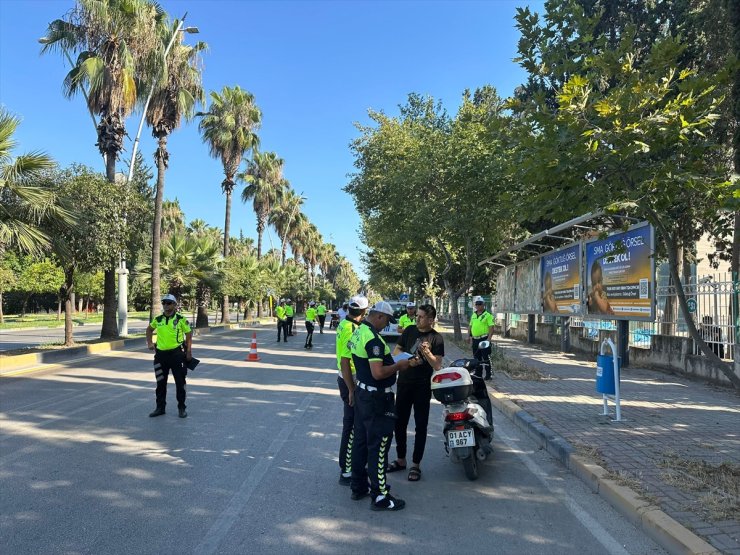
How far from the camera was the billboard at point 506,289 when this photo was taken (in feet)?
73.6

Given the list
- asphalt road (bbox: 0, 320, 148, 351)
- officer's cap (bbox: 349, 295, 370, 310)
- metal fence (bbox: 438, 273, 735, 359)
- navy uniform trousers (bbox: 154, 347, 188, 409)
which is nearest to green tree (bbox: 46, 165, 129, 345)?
asphalt road (bbox: 0, 320, 148, 351)

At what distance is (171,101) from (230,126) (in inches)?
437

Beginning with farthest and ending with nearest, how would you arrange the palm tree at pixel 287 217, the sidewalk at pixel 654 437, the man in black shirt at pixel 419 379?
the palm tree at pixel 287 217, the man in black shirt at pixel 419 379, the sidewalk at pixel 654 437

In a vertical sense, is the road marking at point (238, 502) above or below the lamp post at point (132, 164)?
below

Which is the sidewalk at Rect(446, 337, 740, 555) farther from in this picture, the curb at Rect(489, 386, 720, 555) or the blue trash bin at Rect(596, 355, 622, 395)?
the blue trash bin at Rect(596, 355, 622, 395)

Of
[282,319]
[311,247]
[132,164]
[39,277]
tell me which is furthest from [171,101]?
[311,247]

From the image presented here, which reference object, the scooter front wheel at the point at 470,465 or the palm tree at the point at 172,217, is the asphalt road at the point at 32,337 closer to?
the scooter front wheel at the point at 470,465

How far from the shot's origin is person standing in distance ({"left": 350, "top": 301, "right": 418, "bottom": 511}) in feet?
15.0

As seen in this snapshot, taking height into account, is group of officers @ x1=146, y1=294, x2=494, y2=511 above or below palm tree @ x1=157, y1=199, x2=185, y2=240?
below

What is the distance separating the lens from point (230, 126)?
1377 inches

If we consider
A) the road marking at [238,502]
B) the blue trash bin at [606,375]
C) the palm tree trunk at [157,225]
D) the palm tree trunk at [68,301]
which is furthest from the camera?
the palm tree trunk at [157,225]

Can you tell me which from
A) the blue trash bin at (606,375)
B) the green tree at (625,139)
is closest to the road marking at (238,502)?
the green tree at (625,139)

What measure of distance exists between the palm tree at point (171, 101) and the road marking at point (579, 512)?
2143 cm

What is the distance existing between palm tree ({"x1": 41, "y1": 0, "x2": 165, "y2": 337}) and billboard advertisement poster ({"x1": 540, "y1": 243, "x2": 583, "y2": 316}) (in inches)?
560
